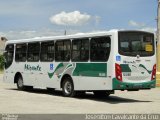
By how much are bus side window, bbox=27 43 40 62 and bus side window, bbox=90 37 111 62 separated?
14.8 ft

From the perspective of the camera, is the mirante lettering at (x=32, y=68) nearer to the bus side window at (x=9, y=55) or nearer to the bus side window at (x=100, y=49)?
the bus side window at (x=9, y=55)

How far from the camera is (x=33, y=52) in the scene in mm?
23172

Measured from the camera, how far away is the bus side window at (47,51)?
21.7 metres

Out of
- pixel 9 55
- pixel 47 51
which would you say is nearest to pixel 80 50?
pixel 47 51

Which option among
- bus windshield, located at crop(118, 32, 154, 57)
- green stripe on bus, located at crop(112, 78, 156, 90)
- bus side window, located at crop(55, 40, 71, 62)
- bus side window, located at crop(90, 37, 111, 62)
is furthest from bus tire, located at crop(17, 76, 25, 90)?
bus windshield, located at crop(118, 32, 154, 57)

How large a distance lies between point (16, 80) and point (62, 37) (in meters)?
5.36

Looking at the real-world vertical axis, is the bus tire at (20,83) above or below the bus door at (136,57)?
below

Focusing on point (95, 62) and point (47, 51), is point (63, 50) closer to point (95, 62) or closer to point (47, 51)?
point (47, 51)

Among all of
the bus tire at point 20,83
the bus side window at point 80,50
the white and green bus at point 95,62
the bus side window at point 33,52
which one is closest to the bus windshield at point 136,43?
the white and green bus at point 95,62

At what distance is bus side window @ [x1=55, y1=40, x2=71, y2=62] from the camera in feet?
67.5

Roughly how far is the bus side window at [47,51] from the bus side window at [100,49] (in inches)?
123

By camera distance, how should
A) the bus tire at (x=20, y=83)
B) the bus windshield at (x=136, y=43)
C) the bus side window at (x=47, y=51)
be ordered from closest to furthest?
the bus windshield at (x=136, y=43)
the bus side window at (x=47, y=51)
the bus tire at (x=20, y=83)

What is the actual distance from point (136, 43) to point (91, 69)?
2.05m

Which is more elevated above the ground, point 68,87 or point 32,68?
point 32,68
